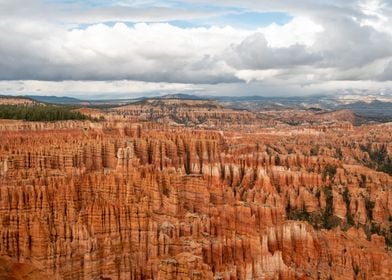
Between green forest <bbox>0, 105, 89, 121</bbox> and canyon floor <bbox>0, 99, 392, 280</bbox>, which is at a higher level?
green forest <bbox>0, 105, 89, 121</bbox>

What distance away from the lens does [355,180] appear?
6806 cm

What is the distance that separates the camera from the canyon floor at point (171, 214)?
31.8 metres

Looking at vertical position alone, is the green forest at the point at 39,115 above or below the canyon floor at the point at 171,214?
above

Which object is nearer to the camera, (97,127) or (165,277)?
(165,277)

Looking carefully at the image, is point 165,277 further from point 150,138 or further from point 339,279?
point 150,138

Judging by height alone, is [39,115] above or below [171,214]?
above

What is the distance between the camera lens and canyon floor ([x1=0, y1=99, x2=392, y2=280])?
31.8 meters

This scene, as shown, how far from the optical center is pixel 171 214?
39781mm

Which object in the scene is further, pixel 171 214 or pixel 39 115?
pixel 39 115

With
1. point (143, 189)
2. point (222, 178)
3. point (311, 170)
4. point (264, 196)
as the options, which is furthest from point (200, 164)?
point (143, 189)

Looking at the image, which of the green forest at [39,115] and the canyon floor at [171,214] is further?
the green forest at [39,115]

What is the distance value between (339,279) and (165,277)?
1536 centimetres

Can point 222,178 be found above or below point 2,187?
below

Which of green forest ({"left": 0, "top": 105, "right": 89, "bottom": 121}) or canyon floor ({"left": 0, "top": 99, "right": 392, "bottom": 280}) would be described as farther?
green forest ({"left": 0, "top": 105, "right": 89, "bottom": 121})
